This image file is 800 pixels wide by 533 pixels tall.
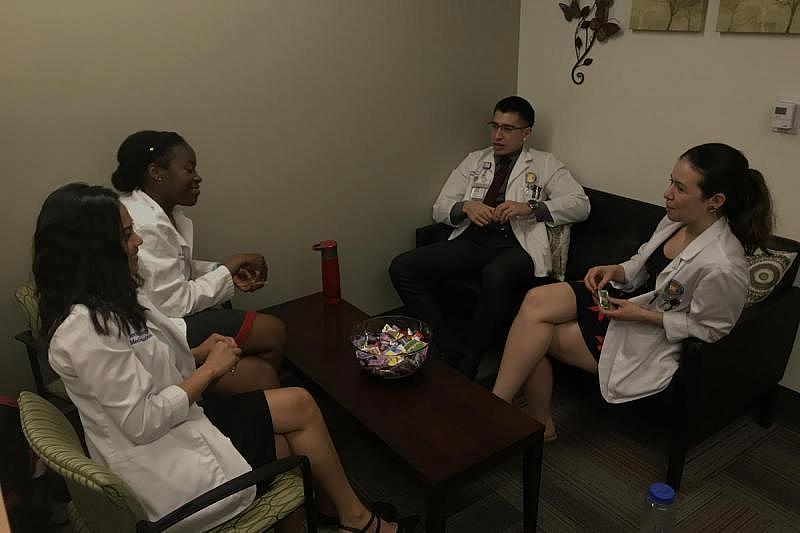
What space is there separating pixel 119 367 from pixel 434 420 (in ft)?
3.02

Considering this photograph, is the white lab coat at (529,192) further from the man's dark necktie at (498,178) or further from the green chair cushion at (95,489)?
the green chair cushion at (95,489)

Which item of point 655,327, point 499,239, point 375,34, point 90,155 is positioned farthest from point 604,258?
point 90,155

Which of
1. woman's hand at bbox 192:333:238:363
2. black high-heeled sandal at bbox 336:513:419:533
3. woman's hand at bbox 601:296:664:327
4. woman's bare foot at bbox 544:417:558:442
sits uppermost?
woman's hand at bbox 192:333:238:363

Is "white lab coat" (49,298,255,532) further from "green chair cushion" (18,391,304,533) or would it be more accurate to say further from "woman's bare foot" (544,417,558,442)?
"woman's bare foot" (544,417,558,442)

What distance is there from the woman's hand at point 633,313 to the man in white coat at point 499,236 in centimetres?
64

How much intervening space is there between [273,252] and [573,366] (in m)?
1.44

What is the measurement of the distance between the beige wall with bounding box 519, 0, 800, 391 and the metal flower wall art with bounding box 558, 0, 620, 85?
38 mm

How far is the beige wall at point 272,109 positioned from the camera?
2.32 meters

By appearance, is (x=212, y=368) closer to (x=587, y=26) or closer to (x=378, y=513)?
(x=378, y=513)

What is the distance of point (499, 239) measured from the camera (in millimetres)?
3109

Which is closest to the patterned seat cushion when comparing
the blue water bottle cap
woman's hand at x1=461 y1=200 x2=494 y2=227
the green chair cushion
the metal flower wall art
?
the green chair cushion

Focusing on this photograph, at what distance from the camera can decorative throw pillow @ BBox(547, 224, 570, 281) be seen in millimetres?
3084

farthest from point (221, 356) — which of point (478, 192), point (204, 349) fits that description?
point (478, 192)

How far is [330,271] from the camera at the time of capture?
8.95 feet
